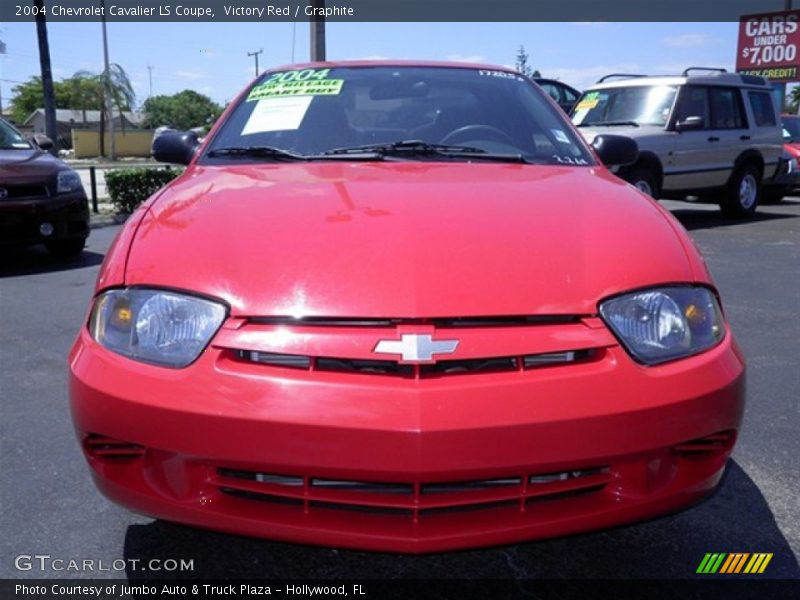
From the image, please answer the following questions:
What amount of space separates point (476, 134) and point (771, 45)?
2295cm

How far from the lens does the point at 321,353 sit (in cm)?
174

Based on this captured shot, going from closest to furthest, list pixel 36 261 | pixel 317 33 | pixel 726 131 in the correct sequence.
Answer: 1. pixel 36 261
2. pixel 726 131
3. pixel 317 33

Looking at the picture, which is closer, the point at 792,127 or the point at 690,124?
the point at 690,124

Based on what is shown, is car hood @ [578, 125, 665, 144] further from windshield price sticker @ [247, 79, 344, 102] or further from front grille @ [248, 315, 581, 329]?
front grille @ [248, 315, 581, 329]

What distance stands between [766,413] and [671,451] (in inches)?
71.4

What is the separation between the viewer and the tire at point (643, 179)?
29.8ft

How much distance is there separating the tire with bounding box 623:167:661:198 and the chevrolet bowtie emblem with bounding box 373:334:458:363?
7784mm

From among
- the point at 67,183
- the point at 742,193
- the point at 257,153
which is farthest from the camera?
the point at 742,193

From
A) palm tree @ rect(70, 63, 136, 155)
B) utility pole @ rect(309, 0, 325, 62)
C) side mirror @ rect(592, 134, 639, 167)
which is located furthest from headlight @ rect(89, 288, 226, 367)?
palm tree @ rect(70, 63, 136, 155)

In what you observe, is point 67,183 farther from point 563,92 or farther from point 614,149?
point 563,92

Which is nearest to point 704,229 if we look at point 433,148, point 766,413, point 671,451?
point 766,413

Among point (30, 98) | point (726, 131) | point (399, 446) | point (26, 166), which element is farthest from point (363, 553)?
point (30, 98)

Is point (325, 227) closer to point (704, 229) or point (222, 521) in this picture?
point (222, 521)

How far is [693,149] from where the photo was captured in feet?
32.2
